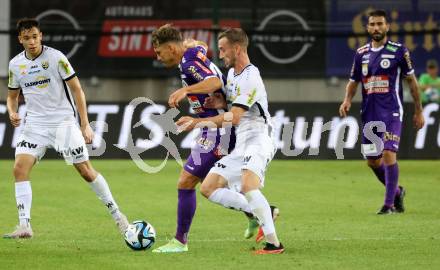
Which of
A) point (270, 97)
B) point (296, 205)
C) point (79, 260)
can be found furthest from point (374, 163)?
point (270, 97)

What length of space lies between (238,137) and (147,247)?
4.41ft

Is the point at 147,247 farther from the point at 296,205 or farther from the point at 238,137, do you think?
the point at 296,205

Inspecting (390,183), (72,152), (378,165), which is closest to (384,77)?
(378,165)

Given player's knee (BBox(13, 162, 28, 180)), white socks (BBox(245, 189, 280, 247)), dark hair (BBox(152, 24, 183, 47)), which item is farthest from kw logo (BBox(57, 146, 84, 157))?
white socks (BBox(245, 189, 280, 247))

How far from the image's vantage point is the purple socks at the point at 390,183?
43.9 ft

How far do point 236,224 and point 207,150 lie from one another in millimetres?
2299

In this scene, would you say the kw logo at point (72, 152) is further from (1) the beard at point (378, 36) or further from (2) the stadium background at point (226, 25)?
(2) the stadium background at point (226, 25)

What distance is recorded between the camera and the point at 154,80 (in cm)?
2394

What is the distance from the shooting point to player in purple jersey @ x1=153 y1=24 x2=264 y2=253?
389 inches

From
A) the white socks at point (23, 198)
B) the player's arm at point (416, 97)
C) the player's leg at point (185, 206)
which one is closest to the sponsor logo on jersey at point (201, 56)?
the player's leg at point (185, 206)

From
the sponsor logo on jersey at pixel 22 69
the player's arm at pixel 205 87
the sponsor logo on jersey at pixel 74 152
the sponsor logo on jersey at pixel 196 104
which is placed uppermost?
the player's arm at pixel 205 87

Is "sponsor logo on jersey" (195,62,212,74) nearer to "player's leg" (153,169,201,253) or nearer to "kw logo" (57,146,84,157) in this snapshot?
"player's leg" (153,169,201,253)

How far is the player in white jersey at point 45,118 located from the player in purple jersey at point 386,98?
397 centimetres

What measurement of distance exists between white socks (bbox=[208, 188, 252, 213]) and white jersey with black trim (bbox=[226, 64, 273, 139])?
0.59 m
